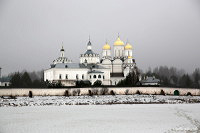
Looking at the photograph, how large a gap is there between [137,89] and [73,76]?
58.5 ft

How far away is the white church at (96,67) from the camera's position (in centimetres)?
6284

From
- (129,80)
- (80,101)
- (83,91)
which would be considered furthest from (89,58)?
(80,101)

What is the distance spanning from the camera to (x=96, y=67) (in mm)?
65562

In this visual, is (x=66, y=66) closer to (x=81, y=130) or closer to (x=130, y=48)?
(x=130, y=48)

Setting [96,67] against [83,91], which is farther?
[96,67]

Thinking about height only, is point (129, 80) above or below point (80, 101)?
above

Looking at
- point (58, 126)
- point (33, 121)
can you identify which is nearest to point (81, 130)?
point (58, 126)

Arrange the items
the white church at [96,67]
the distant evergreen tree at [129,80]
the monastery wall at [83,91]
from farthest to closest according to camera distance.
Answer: the white church at [96,67], the distant evergreen tree at [129,80], the monastery wall at [83,91]

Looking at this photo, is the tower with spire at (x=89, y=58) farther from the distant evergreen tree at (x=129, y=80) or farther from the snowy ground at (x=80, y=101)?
the snowy ground at (x=80, y=101)

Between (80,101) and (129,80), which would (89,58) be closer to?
(129,80)

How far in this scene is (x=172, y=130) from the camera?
15094mm

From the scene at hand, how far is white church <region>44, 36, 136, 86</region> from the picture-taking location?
62844 millimetres

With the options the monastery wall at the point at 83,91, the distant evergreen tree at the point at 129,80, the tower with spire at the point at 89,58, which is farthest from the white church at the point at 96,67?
the monastery wall at the point at 83,91

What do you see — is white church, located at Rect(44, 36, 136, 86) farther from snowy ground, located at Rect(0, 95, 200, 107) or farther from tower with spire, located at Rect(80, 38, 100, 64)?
snowy ground, located at Rect(0, 95, 200, 107)
